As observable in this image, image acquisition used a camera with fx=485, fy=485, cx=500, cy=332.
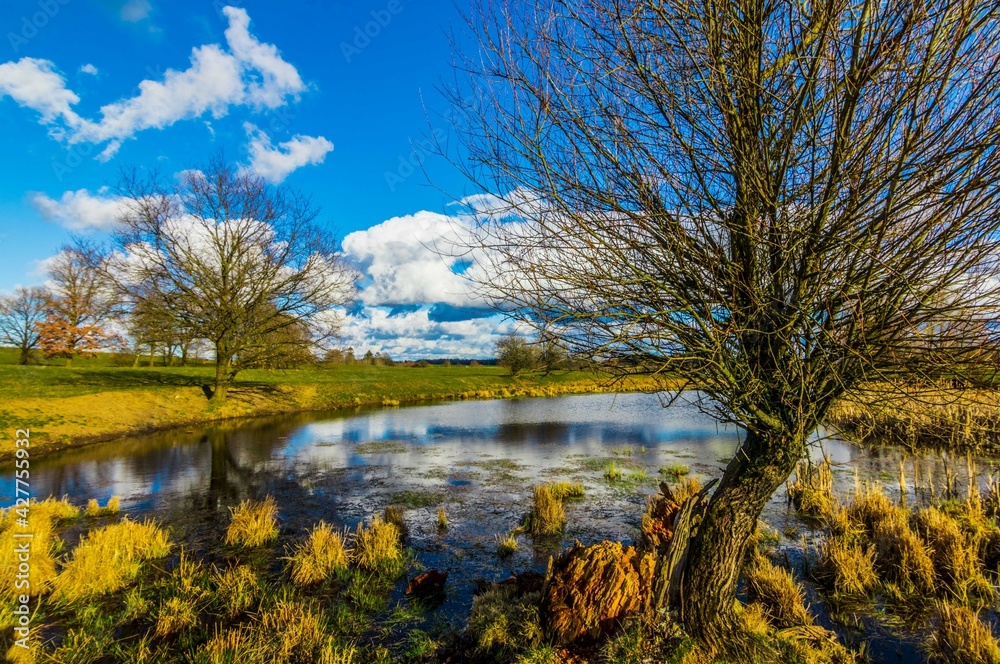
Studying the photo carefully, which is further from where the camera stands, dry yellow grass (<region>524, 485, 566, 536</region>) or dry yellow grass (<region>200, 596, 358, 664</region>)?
dry yellow grass (<region>524, 485, 566, 536</region>)

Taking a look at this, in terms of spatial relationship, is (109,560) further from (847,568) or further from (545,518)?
(847,568)

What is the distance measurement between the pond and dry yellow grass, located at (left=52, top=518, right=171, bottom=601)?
0.74 meters

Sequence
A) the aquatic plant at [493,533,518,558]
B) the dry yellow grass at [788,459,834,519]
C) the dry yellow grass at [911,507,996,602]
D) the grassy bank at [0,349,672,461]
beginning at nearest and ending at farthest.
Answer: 1. the dry yellow grass at [911,507,996,602]
2. the aquatic plant at [493,533,518,558]
3. the dry yellow grass at [788,459,834,519]
4. the grassy bank at [0,349,672,461]

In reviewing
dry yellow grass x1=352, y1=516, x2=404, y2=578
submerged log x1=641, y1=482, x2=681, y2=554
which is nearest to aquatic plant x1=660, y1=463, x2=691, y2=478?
submerged log x1=641, y1=482, x2=681, y2=554

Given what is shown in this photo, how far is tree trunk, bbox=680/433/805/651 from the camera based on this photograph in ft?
15.0

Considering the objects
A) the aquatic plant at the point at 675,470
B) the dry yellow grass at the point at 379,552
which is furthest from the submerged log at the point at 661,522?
the aquatic plant at the point at 675,470

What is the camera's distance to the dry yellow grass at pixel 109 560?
21.1 feet

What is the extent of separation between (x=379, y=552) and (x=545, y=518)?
3323 mm

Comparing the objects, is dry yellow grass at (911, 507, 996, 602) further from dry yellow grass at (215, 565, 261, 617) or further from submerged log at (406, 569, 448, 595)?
dry yellow grass at (215, 565, 261, 617)

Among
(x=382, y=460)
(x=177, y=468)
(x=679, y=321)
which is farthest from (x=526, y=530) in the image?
(x=177, y=468)

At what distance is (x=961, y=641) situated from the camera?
4.88m

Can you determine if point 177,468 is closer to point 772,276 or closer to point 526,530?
point 526,530

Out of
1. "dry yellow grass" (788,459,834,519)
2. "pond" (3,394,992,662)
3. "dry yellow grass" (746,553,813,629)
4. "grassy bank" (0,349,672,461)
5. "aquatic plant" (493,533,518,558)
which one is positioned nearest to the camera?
"dry yellow grass" (746,553,813,629)

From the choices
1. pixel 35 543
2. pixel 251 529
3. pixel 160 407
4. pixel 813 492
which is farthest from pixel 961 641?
pixel 160 407
